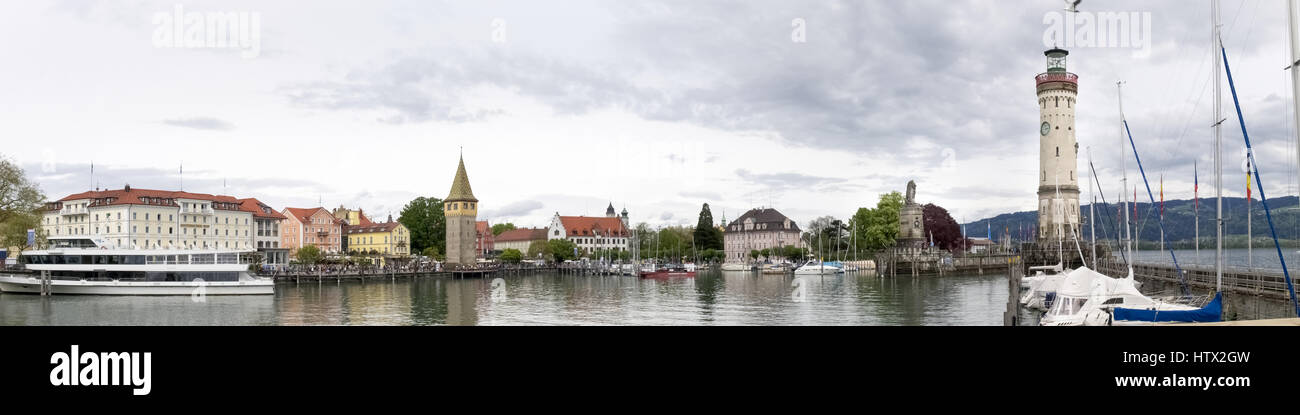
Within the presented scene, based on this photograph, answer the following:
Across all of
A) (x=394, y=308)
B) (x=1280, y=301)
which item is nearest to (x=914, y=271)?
(x=394, y=308)

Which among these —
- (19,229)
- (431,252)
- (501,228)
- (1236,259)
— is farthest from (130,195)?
(1236,259)

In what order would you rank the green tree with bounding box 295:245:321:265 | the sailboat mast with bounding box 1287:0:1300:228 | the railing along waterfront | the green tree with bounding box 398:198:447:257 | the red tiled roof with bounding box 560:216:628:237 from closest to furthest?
the sailboat mast with bounding box 1287:0:1300:228 < the railing along waterfront < the green tree with bounding box 295:245:321:265 < the green tree with bounding box 398:198:447:257 < the red tiled roof with bounding box 560:216:628:237

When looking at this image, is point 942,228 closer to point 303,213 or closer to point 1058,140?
point 1058,140

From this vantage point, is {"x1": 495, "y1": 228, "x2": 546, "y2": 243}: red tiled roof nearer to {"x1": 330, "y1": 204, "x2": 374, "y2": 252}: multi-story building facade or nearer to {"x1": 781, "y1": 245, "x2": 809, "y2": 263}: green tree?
{"x1": 330, "y1": 204, "x2": 374, "y2": 252}: multi-story building facade

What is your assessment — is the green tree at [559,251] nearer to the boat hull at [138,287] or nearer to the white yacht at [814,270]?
the white yacht at [814,270]

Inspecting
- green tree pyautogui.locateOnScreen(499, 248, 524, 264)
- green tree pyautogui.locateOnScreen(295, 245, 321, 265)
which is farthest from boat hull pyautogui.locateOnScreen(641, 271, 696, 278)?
green tree pyautogui.locateOnScreen(295, 245, 321, 265)

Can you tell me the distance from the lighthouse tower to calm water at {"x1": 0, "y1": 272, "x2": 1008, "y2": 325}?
9.73 metres

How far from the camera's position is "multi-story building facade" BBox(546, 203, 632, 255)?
447ft

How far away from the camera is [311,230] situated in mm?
96500
